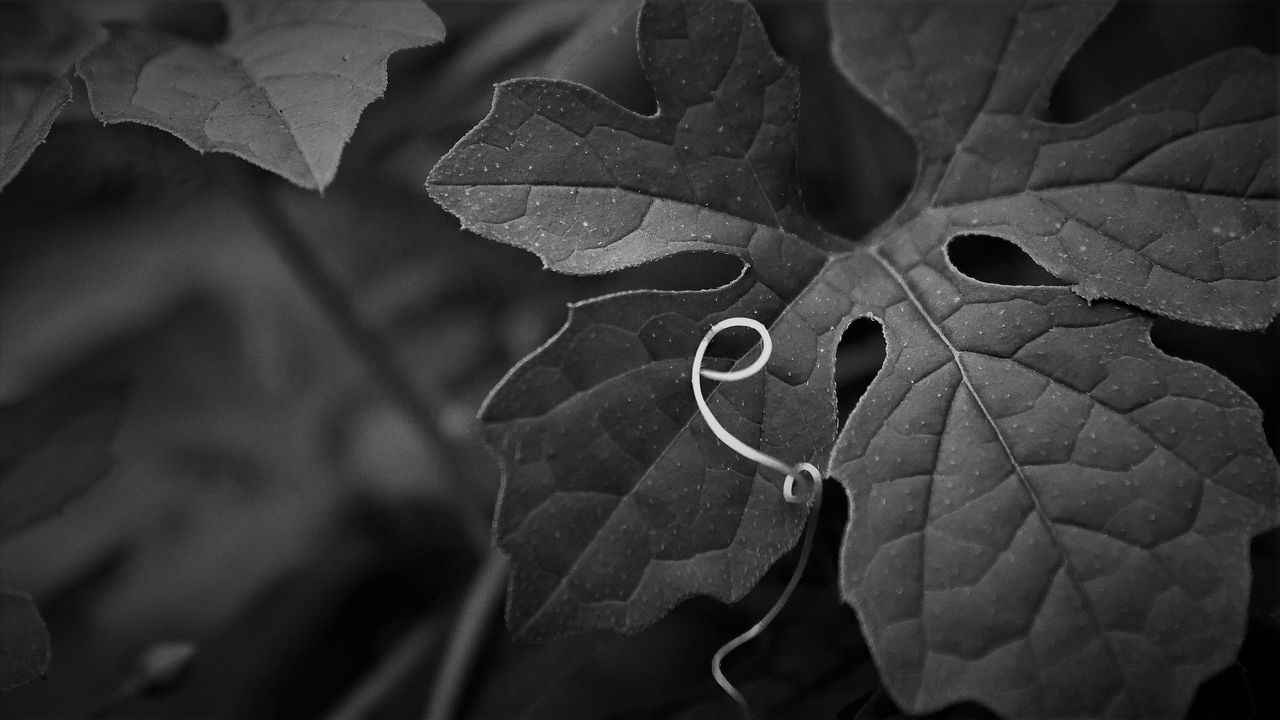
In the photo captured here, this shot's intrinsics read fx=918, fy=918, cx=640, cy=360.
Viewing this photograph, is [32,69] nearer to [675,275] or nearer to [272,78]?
[272,78]

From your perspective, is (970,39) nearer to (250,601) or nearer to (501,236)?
(501,236)

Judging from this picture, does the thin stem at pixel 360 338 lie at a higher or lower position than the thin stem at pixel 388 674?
higher

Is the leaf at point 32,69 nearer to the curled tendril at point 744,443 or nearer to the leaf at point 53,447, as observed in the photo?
the leaf at point 53,447

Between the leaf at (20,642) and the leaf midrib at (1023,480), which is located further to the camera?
the leaf at (20,642)

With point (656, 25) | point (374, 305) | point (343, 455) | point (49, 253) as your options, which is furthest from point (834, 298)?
point (49, 253)

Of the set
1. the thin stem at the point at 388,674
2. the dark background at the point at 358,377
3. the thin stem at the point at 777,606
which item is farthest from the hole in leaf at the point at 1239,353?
the thin stem at the point at 388,674

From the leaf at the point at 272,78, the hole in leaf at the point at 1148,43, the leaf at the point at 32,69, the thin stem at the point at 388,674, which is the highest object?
the leaf at the point at 32,69

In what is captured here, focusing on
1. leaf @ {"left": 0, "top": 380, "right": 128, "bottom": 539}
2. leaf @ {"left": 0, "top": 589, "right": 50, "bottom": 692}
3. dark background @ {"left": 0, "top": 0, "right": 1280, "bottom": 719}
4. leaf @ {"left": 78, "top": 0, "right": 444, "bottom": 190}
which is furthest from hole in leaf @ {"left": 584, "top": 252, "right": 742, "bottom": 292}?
leaf @ {"left": 0, "top": 589, "right": 50, "bottom": 692}

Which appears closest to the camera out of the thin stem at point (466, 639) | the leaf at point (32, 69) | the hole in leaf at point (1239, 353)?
the leaf at point (32, 69)

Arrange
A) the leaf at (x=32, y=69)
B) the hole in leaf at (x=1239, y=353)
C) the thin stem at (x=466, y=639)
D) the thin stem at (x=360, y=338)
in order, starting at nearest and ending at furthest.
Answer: the leaf at (x=32, y=69)
the hole in leaf at (x=1239, y=353)
the thin stem at (x=466, y=639)
the thin stem at (x=360, y=338)
